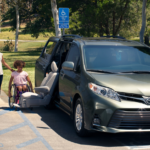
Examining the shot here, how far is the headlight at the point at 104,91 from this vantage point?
5.77 m

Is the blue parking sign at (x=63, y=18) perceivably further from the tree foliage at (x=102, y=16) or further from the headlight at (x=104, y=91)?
the tree foliage at (x=102, y=16)

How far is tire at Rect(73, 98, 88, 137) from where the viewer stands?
625 cm

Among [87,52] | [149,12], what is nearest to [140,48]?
[87,52]

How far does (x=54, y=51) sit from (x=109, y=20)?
76.4ft

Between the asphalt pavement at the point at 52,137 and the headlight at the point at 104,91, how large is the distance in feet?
2.75

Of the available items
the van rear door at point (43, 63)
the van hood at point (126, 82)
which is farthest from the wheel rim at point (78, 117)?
the van rear door at point (43, 63)

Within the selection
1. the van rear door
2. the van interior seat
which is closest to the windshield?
the van interior seat

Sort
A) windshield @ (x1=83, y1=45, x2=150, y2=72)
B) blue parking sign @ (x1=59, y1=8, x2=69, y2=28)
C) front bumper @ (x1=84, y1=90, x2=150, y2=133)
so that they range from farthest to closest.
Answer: blue parking sign @ (x1=59, y1=8, x2=69, y2=28)
windshield @ (x1=83, y1=45, x2=150, y2=72)
front bumper @ (x1=84, y1=90, x2=150, y2=133)

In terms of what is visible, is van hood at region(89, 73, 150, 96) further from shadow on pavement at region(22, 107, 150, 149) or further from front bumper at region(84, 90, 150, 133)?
shadow on pavement at region(22, 107, 150, 149)

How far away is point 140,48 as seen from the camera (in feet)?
24.8

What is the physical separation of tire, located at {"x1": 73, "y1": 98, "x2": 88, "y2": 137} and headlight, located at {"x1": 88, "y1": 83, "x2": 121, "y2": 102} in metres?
0.46

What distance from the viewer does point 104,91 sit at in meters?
5.88

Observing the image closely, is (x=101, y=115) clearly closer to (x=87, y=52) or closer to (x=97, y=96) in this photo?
(x=97, y=96)

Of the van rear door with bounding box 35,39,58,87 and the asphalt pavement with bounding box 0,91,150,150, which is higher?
the van rear door with bounding box 35,39,58,87
